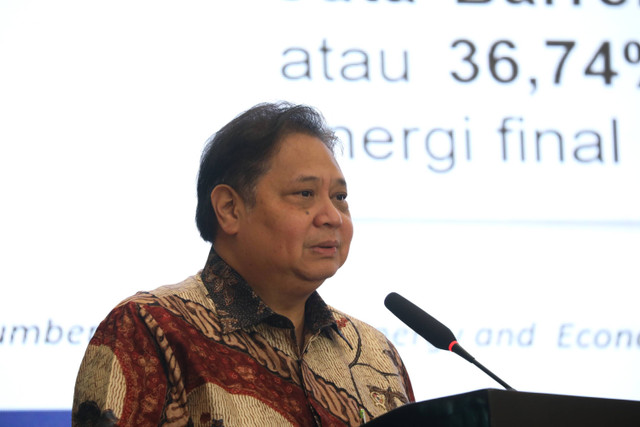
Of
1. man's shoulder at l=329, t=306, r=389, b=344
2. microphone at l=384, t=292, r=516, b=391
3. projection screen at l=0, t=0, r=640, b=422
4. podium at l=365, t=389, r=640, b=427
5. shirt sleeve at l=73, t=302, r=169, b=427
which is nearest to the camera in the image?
podium at l=365, t=389, r=640, b=427

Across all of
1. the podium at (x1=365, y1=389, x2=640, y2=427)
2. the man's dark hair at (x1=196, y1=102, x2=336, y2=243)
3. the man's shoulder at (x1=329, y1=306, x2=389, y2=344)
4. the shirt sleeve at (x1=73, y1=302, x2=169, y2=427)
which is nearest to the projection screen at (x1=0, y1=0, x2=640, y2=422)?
the man's shoulder at (x1=329, y1=306, x2=389, y2=344)

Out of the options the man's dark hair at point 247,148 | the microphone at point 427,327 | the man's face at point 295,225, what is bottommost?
the microphone at point 427,327

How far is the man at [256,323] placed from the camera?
5.49ft

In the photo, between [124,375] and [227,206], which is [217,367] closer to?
[124,375]

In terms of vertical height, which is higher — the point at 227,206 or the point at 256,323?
the point at 227,206

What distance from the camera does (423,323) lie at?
72.5 inches

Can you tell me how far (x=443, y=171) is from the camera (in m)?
3.20

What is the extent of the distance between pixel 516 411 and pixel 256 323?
75 centimetres

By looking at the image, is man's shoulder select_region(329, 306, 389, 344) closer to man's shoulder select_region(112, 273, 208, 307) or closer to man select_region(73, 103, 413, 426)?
man select_region(73, 103, 413, 426)

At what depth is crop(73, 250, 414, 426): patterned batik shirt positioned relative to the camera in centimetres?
165

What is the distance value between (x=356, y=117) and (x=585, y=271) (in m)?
0.97

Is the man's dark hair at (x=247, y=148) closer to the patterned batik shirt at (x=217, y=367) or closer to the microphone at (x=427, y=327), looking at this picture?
the patterned batik shirt at (x=217, y=367)

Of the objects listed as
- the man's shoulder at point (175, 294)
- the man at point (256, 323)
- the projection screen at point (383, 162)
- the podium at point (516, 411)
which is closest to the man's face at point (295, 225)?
the man at point (256, 323)

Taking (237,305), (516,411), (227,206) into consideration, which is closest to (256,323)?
(237,305)
